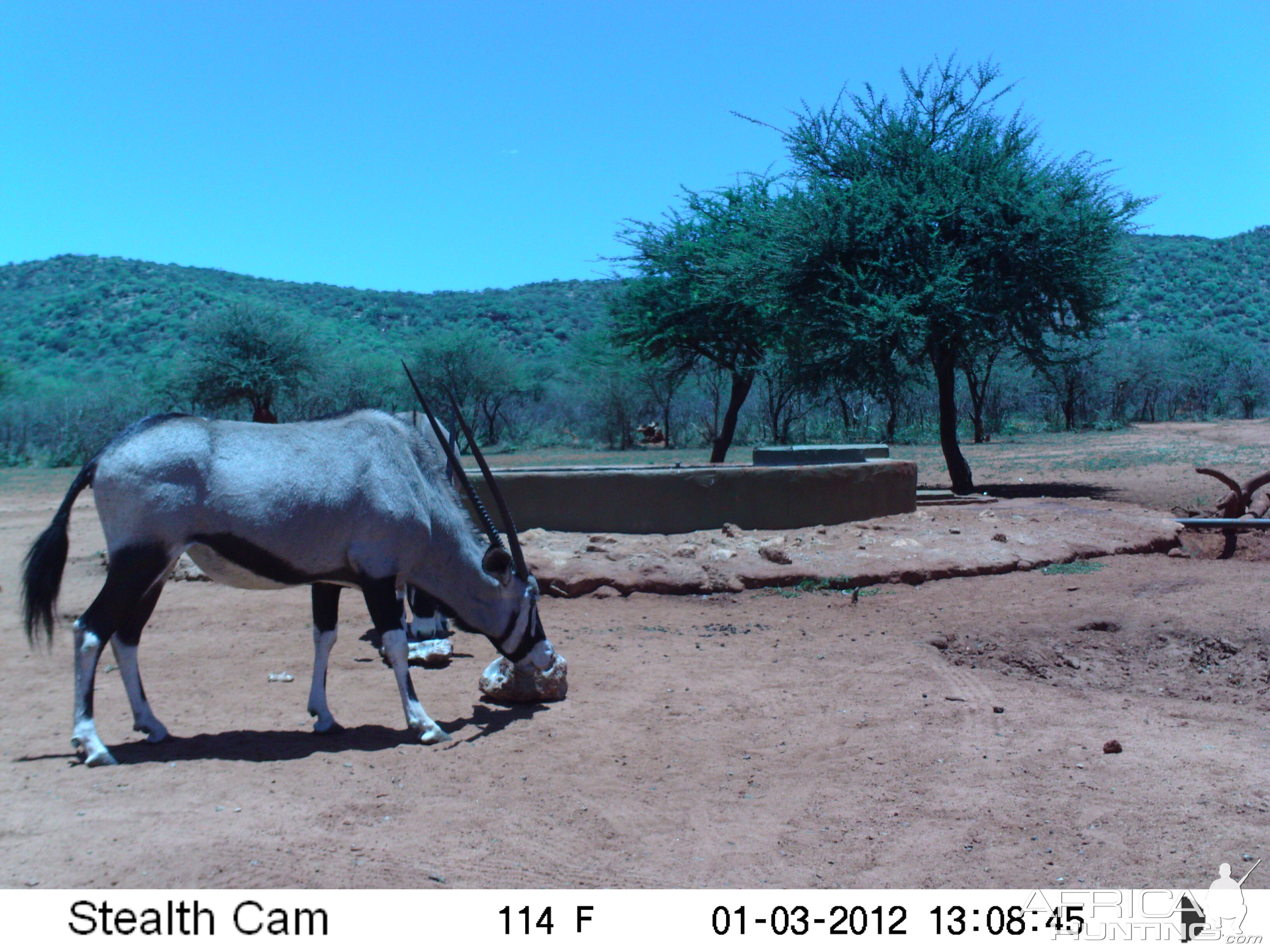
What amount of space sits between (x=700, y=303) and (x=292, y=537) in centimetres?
1600

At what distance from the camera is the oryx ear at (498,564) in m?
5.35

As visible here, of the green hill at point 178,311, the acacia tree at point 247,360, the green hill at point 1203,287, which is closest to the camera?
the acacia tree at point 247,360

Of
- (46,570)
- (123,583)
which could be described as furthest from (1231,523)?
(46,570)

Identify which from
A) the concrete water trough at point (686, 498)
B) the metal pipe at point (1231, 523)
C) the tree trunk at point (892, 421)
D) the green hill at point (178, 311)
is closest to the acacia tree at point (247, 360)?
the green hill at point (178, 311)

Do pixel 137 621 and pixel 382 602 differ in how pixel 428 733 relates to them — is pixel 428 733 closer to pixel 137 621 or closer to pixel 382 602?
pixel 382 602

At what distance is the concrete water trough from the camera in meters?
10.5

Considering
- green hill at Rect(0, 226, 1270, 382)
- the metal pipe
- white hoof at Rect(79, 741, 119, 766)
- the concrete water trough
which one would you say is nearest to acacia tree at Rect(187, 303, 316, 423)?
green hill at Rect(0, 226, 1270, 382)

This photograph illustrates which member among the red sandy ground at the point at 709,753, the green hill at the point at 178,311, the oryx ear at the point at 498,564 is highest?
the green hill at the point at 178,311

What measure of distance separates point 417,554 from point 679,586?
4.31 metres

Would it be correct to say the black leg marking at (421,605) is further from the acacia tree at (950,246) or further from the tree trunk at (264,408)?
the tree trunk at (264,408)

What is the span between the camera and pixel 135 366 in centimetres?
4672

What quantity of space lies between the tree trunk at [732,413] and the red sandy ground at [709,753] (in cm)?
1193

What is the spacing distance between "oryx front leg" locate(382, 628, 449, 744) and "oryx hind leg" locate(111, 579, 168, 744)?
1146mm

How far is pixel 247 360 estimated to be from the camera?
3080 cm
